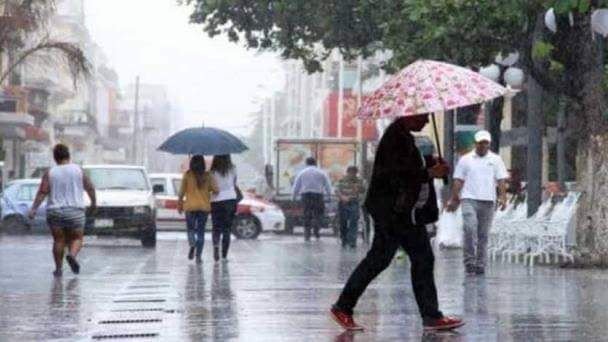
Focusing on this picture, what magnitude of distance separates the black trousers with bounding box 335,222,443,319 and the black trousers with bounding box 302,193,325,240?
849 inches

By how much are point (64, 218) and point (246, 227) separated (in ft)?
70.5

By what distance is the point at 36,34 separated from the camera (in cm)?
3853

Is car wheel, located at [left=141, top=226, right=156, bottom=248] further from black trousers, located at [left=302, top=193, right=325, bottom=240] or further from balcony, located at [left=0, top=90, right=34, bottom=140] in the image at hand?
balcony, located at [left=0, top=90, right=34, bottom=140]

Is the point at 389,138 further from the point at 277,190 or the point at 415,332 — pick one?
the point at 277,190

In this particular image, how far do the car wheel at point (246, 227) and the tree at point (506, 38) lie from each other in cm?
659

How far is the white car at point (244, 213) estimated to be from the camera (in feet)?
133

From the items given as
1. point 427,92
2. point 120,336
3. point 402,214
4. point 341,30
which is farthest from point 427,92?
point 341,30

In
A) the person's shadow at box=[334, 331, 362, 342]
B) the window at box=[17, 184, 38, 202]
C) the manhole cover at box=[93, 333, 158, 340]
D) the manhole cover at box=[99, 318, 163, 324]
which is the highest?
the window at box=[17, 184, 38, 202]

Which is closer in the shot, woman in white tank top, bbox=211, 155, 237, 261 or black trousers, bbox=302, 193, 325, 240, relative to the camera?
woman in white tank top, bbox=211, 155, 237, 261

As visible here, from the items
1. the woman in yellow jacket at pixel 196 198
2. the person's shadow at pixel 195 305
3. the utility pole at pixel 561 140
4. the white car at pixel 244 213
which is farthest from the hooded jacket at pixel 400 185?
the white car at pixel 244 213

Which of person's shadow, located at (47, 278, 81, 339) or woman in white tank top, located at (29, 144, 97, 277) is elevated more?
woman in white tank top, located at (29, 144, 97, 277)

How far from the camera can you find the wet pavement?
11453 mm

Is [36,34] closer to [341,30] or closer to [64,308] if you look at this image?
[341,30]

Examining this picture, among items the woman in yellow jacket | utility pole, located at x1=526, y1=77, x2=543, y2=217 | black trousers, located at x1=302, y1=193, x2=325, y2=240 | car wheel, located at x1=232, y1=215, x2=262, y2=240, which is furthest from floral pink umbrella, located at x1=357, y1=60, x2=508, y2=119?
car wheel, located at x1=232, y1=215, x2=262, y2=240
